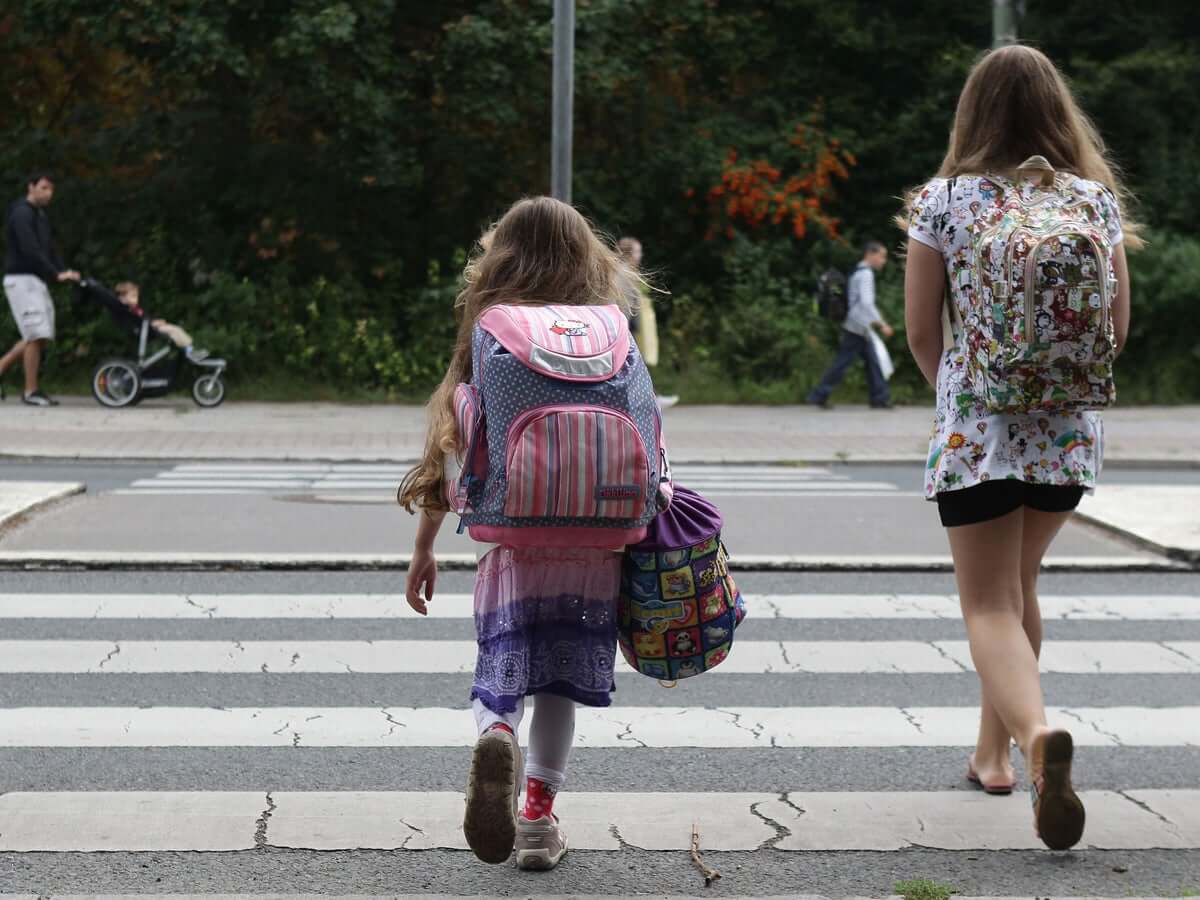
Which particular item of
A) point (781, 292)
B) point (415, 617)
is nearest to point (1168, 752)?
point (415, 617)

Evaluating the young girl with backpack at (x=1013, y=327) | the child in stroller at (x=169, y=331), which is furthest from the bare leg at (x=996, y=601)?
the child in stroller at (x=169, y=331)

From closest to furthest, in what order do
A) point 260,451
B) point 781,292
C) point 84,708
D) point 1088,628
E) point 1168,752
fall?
point 1168,752, point 84,708, point 1088,628, point 260,451, point 781,292

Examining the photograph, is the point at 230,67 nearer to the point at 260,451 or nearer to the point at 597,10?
the point at 597,10

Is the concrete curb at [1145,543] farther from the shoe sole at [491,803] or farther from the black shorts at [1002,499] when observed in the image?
the shoe sole at [491,803]

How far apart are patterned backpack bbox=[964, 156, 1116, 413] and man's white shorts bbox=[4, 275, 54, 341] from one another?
14886mm

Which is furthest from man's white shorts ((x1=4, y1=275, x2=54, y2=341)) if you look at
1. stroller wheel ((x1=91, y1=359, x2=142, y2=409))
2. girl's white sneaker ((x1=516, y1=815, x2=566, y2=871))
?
girl's white sneaker ((x1=516, y1=815, x2=566, y2=871))

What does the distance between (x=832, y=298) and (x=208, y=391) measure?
6613 millimetres

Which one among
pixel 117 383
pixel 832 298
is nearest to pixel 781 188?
pixel 832 298

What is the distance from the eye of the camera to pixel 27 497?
10367mm

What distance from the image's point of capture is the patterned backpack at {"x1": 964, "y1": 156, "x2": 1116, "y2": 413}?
4043 mm

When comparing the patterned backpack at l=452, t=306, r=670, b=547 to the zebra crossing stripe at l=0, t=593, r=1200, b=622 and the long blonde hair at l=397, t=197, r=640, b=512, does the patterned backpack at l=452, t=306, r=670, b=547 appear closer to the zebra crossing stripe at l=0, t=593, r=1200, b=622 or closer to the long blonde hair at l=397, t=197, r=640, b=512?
the long blonde hair at l=397, t=197, r=640, b=512

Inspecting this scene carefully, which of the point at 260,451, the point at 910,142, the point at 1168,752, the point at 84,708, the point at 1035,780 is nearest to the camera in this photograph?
the point at 1035,780

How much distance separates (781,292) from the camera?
21297 mm

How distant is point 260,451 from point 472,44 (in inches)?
244
